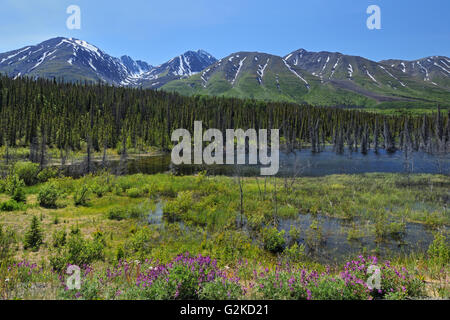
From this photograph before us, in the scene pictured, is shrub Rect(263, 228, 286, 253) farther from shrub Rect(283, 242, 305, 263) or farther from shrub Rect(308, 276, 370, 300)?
shrub Rect(308, 276, 370, 300)

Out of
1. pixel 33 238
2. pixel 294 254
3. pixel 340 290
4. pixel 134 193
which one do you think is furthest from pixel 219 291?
pixel 134 193

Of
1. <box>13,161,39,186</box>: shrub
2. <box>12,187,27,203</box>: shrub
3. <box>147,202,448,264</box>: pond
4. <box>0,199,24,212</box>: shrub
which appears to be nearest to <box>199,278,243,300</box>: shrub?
<box>147,202,448,264</box>: pond

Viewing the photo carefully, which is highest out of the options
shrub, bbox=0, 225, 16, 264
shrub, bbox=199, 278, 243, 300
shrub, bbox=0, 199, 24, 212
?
shrub, bbox=199, 278, 243, 300

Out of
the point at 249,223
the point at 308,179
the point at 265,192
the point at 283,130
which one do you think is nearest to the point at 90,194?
the point at 249,223

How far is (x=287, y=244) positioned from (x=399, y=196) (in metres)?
17.2

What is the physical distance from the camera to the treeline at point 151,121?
2751 inches

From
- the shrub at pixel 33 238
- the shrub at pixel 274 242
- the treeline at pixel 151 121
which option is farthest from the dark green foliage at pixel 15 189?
the treeline at pixel 151 121

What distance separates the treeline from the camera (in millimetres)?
69875

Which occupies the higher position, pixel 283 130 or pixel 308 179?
pixel 283 130

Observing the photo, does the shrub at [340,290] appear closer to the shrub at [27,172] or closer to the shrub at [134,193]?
the shrub at [134,193]

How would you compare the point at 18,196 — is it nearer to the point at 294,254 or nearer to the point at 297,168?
the point at 294,254

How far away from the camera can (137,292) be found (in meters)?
5.53
